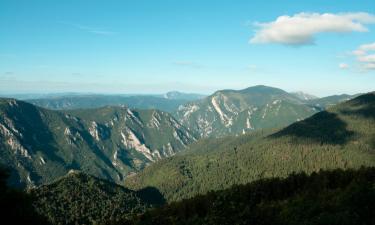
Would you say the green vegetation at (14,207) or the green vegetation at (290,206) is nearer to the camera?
the green vegetation at (290,206)

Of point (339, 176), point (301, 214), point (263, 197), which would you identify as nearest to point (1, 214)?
point (301, 214)

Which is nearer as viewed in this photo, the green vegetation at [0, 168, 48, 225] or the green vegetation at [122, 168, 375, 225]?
the green vegetation at [122, 168, 375, 225]

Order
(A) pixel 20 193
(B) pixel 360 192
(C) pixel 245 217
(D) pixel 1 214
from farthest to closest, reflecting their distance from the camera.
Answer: (B) pixel 360 192 → (A) pixel 20 193 → (D) pixel 1 214 → (C) pixel 245 217

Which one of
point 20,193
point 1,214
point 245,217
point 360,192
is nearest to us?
point 245,217

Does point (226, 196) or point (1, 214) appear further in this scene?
point (1, 214)

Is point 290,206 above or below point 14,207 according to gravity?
below

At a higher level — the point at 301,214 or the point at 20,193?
the point at 20,193

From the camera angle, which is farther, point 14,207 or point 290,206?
point 290,206

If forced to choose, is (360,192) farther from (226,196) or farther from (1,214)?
(1,214)
